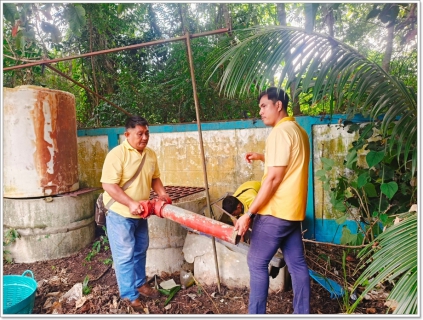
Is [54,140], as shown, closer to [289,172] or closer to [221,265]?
[221,265]

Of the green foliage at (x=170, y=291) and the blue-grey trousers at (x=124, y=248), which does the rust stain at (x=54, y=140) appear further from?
the green foliage at (x=170, y=291)

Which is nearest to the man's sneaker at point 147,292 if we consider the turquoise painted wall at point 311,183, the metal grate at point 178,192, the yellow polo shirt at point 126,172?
the yellow polo shirt at point 126,172

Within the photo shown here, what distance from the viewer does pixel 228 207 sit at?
3.56 meters

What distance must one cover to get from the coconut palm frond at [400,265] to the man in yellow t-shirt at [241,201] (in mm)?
1882

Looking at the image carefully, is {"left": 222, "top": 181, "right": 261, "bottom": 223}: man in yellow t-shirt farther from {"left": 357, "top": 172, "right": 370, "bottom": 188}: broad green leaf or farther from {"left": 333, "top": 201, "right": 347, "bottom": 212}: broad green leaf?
{"left": 357, "top": 172, "right": 370, "bottom": 188}: broad green leaf

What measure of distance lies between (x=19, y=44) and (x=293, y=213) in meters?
2.64

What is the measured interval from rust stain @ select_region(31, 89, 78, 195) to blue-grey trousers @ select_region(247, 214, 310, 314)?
3249 millimetres

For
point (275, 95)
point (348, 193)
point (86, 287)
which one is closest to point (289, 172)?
point (275, 95)

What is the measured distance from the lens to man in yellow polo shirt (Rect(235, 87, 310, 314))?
2215 mm

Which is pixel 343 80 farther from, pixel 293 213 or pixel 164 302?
pixel 164 302

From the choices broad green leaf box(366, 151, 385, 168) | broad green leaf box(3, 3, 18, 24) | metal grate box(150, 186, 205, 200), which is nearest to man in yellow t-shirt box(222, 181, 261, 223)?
metal grate box(150, 186, 205, 200)

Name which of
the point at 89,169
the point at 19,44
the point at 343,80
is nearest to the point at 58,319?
the point at 19,44

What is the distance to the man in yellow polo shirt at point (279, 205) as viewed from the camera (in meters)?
2.21

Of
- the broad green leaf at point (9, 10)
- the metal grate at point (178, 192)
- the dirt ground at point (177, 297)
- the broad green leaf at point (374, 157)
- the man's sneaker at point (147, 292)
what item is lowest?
the dirt ground at point (177, 297)
